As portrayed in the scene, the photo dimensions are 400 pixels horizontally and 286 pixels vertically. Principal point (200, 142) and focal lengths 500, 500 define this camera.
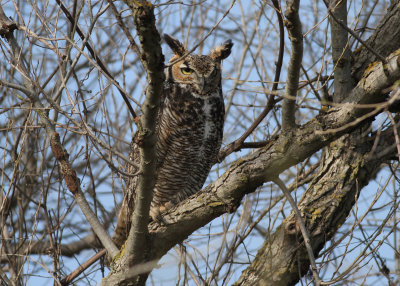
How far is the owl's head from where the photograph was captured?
3676mm

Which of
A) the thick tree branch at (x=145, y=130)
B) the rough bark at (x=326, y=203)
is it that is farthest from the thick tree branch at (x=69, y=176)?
the rough bark at (x=326, y=203)

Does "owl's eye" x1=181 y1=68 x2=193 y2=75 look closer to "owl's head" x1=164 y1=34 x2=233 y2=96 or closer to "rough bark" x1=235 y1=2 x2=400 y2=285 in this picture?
"owl's head" x1=164 y1=34 x2=233 y2=96

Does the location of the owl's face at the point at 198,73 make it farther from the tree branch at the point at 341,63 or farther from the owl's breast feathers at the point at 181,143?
the tree branch at the point at 341,63

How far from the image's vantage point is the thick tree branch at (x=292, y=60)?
224 cm

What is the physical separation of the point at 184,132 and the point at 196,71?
499mm

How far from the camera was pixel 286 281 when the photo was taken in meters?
3.04

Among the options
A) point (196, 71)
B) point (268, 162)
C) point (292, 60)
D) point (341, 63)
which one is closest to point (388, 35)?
point (341, 63)

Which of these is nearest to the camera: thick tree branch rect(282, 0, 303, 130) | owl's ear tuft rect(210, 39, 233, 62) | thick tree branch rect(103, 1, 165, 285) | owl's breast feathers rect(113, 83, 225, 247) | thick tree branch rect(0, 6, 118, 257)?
thick tree branch rect(103, 1, 165, 285)

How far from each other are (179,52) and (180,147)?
30.9 inches

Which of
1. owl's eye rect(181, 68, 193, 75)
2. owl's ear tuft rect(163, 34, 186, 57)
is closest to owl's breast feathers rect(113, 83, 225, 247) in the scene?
owl's eye rect(181, 68, 193, 75)

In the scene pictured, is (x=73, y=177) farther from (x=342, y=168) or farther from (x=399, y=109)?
(x=399, y=109)

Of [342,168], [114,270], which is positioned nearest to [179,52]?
[342,168]

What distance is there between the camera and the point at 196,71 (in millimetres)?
3691

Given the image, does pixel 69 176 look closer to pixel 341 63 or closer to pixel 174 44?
pixel 174 44
